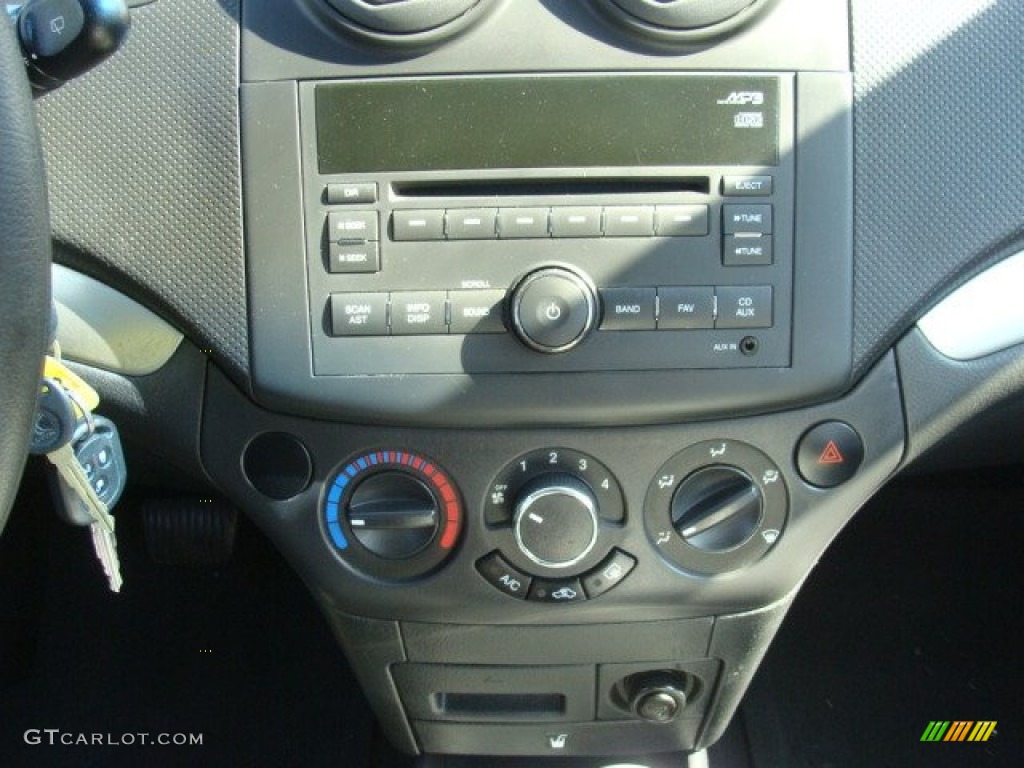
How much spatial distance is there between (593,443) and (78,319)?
50 cm

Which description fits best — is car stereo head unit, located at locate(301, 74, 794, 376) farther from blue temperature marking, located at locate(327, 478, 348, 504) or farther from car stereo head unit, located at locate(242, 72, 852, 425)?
blue temperature marking, located at locate(327, 478, 348, 504)

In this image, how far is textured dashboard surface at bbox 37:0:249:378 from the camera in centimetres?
108

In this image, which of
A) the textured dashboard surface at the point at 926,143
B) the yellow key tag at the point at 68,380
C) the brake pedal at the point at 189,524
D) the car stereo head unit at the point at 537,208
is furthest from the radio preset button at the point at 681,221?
the brake pedal at the point at 189,524

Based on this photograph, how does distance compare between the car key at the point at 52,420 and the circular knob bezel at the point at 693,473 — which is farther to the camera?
the circular knob bezel at the point at 693,473

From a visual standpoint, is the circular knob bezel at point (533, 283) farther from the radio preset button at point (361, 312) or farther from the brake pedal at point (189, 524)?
the brake pedal at point (189, 524)

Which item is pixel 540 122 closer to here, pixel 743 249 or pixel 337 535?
Result: pixel 743 249

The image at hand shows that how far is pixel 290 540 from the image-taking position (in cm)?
117

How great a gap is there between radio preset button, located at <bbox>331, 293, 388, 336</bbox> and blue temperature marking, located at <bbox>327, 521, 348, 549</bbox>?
0.68 feet

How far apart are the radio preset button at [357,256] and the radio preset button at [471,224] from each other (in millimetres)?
67

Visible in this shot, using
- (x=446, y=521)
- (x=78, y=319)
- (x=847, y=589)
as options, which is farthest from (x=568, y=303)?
(x=847, y=589)

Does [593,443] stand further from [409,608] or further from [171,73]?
[171,73]

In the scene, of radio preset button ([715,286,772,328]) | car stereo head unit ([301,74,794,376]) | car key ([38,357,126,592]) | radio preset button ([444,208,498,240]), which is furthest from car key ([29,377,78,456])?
radio preset button ([715,286,772,328])

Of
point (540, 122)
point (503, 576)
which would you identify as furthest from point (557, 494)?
point (540, 122)

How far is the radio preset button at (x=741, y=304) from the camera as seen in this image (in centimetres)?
107
